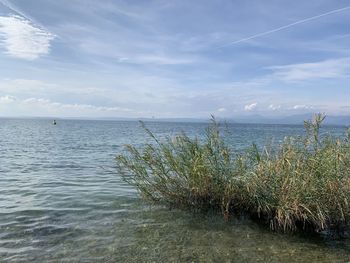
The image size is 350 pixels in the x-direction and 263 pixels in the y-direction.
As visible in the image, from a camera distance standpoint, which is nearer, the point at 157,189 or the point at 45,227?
the point at 45,227

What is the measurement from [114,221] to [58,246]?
2452 millimetres

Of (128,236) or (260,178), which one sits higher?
(260,178)

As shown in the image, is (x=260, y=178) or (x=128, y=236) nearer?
(x=128, y=236)

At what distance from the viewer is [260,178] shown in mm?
9977

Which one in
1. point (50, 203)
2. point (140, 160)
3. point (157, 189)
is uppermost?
point (140, 160)

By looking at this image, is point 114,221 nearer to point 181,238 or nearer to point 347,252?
point 181,238

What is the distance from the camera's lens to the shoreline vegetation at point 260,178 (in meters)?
9.30

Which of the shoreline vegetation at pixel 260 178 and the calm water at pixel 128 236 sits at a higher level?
the shoreline vegetation at pixel 260 178

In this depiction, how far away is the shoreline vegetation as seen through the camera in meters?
9.30

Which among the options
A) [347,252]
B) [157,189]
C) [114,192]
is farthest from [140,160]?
[347,252]

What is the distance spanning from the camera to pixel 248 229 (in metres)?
10.1

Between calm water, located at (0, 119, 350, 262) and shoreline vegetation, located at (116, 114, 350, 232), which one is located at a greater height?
shoreline vegetation, located at (116, 114, 350, 232)

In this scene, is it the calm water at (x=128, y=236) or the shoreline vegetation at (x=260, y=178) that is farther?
the shoreline vegetation at (x=260, y=178)

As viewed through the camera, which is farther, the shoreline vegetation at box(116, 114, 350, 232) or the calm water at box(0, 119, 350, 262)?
the shoreline vegetation at box(116, 114, 350, 232)
